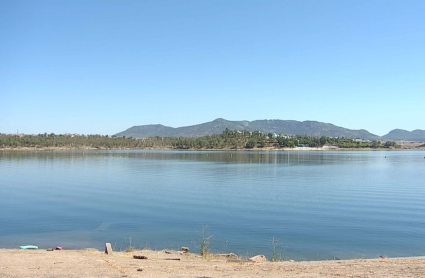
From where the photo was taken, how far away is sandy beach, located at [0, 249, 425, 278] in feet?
38.8

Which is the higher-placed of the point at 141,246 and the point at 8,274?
the point at 8,274

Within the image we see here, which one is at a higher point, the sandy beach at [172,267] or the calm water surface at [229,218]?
the sandy beach at [172,267]

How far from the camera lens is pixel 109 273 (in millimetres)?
11797

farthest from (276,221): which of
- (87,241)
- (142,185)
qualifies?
(142,185)

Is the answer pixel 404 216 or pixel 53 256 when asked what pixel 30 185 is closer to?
pixel 53 256

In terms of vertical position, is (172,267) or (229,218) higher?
(172,267)

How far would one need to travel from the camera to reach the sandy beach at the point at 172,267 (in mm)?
11820

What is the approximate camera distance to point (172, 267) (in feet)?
42.8

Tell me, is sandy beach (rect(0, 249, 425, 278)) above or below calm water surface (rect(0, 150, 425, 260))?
above

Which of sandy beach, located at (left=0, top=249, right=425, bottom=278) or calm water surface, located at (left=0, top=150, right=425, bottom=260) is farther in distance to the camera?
calm water surface, located at (left=0, top=150, right=425, bottom=260)

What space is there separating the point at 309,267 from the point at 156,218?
15.4 meters

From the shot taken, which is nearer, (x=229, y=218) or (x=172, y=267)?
(x=172, y=267)

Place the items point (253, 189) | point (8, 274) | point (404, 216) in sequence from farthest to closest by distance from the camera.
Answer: point (253, 189) < point (404, 216) < point (8, 274)

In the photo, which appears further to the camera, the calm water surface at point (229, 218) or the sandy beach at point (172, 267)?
the calm water surface at point (229, 218)
